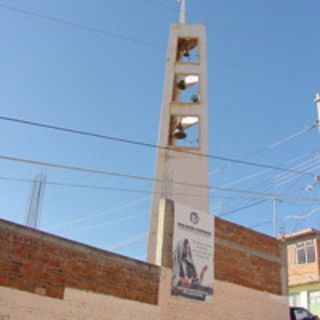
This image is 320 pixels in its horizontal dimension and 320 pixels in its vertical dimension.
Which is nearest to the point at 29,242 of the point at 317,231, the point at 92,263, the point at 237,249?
the point at 92,263

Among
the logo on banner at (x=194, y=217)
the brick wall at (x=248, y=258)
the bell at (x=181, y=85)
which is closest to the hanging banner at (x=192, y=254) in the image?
the logo on banner at (x=194, y=217)

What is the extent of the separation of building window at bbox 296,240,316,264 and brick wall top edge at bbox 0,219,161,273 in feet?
74.3

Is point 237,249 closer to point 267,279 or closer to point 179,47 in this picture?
point 267,279

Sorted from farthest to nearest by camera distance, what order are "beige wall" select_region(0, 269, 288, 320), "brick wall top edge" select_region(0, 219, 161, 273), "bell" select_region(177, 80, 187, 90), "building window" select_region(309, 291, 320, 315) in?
"building window" select_region(309, 291, 320, 315) < "bell" select_region(177, 80, 187, 90) < "brick wall top edge" select_region(0, 219, 161, 273) < "beige wall" select_region(0, 269, 288, 320)

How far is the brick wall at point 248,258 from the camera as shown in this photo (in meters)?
18.2

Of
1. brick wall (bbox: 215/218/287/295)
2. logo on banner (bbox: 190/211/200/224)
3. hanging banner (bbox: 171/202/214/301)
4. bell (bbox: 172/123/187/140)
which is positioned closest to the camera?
hanging banner (bbox: 171/202/214/301)

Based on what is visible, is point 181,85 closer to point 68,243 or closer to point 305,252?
point 68,243

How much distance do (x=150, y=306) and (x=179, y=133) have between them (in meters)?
6.96

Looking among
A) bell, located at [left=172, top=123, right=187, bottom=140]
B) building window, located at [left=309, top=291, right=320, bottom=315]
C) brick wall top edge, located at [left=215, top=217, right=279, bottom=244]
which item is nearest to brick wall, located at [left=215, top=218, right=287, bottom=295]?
brick wall top edge, located at [left=215, top=217, right=279, bottom=244]

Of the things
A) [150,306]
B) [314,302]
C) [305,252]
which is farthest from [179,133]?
[305,252]

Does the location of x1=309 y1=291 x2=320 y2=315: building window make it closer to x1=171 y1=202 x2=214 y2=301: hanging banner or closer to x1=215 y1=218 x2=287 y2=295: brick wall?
x1=215 y1=218 x2=287 y2=295: brick wall

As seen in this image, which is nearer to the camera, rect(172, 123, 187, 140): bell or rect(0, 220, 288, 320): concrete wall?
rect(0, 220, 288, 320): concrete wall

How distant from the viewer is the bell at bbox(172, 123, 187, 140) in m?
20.5

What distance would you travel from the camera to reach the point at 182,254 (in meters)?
16.8
